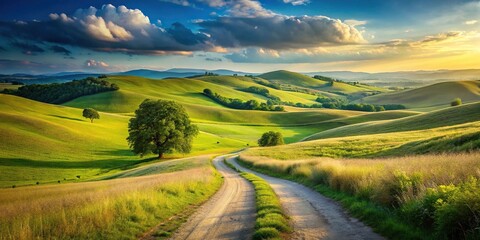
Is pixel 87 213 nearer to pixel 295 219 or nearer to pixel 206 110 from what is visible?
pixel 295 219

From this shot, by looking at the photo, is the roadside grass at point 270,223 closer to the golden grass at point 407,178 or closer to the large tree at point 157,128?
the golden grass at point 407,178

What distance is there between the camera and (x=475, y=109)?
57.8 meters

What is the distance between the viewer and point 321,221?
1177 centimetres

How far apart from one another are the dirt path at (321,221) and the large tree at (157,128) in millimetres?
51555

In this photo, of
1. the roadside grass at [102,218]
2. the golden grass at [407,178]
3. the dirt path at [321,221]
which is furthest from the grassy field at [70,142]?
the golden grass at [407,178]

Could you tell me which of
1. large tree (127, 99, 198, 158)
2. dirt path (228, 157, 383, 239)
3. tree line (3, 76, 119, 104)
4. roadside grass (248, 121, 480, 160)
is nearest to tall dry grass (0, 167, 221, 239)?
dirt path (228, 157, 383, 239)

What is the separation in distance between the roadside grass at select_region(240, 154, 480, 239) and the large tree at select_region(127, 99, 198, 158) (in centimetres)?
5121

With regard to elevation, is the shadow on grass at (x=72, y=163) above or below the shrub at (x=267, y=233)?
below

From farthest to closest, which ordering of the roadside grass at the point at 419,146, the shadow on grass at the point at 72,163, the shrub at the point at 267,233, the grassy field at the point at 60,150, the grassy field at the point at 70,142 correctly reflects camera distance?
the shadow on grass at the point at 72,163, the grassy field at the point at 70,142, the grassy field at the point at 60,150, the roadside grass at the point at 419,146, the shrub at the point at 267,233

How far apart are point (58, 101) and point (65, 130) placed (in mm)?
117075

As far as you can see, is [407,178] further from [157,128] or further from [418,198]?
[157,128]

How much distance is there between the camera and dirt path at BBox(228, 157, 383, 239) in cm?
998

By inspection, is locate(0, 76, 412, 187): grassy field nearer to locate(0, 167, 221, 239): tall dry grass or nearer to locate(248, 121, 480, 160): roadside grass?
locate(248, 121, 480, 160): roadside grass

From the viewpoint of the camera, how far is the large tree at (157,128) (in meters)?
64.8
